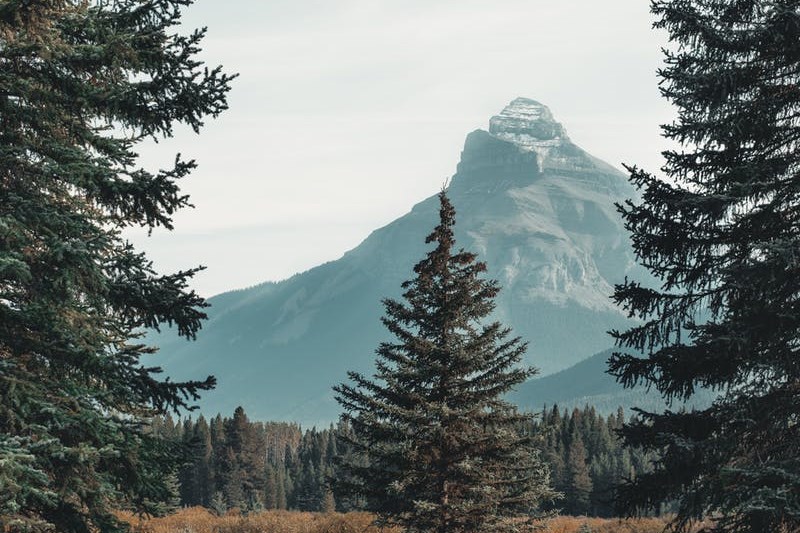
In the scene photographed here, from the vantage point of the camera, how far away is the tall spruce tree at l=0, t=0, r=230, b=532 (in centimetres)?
773

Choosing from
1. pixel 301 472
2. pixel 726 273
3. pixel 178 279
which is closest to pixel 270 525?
pixel 178 279

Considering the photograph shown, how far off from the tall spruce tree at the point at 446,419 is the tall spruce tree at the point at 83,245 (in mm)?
9623

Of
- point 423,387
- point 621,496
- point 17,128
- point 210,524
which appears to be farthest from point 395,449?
point 210,524

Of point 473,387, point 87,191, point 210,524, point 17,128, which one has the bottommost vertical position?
point 210,524

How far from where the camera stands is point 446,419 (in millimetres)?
17734

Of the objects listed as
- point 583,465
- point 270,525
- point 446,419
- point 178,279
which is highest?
point 178,279

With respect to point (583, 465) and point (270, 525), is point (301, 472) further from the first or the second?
point (270, 525)

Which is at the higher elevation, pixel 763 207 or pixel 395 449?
pixel 763 207

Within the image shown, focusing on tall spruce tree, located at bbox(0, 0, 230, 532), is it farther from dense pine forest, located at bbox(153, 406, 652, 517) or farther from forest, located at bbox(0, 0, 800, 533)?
dense pine forest, located at bbox(153, 406, 652, 517)

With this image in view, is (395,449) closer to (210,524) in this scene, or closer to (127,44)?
(127,44)

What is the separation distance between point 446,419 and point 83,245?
457 inches

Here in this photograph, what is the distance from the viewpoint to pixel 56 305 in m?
8.29

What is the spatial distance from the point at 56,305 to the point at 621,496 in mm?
7553

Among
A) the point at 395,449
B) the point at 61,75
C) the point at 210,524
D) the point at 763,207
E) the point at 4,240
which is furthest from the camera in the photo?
the point at 210,524
